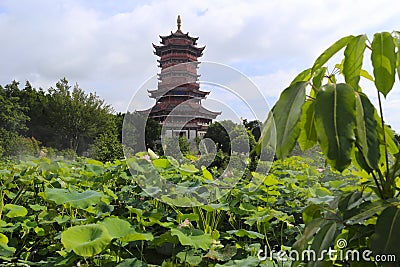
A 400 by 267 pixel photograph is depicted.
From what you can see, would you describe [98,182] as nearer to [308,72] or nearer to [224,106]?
[224,106]

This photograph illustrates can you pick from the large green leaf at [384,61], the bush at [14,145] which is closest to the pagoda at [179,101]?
the large green leaf at [384,61]

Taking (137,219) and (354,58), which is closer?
(354,58)

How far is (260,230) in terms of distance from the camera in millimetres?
1235

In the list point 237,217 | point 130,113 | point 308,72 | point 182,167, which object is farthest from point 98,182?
point 308,72

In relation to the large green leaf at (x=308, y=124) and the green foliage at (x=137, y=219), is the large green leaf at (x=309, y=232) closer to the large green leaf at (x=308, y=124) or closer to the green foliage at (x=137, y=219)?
the large green leaf at (x=308, y=124)

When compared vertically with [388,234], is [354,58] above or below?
above

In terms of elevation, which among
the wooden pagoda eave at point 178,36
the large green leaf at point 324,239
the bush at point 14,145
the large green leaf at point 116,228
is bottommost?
the large green leaf at point 116,228

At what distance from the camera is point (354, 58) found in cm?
63

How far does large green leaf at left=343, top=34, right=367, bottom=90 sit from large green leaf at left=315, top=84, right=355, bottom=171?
89mm

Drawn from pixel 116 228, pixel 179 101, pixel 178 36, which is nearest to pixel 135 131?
pixel 179 101

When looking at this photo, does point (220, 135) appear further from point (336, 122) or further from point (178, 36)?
point (178, 36)

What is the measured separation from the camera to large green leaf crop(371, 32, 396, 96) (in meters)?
0.58

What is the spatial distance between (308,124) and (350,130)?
0.46ft

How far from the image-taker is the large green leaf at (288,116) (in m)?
0.58
